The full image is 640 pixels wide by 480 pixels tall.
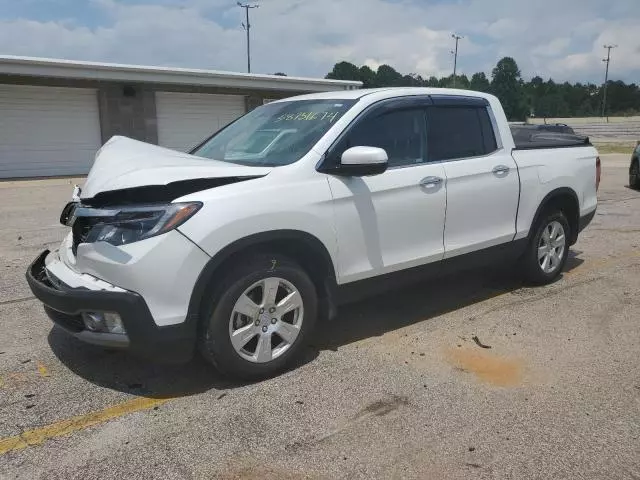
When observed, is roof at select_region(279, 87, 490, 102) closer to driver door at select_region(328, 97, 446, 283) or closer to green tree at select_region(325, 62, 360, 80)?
driver door at select_region(328, 97, 446, 283)

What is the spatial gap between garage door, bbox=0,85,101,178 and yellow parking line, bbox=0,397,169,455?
751 inches

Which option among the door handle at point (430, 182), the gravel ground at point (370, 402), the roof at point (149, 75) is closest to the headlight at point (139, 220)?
the gravel ground at point (370, 402)

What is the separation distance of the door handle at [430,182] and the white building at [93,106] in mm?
17493

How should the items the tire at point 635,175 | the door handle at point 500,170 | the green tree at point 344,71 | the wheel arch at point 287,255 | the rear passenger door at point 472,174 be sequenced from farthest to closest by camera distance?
the green tree at point 344,71, the tire at point 635,175, the door handle at point 500,170, the rear passenger door at point 472,174, the wheel arch at point 287,255

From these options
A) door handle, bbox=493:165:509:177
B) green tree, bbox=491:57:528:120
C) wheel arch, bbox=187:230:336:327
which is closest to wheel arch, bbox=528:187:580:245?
door handle, bbox=493:165:509:177

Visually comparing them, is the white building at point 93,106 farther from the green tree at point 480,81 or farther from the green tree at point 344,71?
the green tree at point 480,81

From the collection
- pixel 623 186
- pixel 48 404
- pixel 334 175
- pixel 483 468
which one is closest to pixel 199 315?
pixel 48 404

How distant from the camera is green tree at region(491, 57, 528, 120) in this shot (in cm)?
10494

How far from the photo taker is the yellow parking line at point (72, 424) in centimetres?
303

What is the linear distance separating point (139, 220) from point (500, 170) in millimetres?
3146

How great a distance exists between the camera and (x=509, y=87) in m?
109

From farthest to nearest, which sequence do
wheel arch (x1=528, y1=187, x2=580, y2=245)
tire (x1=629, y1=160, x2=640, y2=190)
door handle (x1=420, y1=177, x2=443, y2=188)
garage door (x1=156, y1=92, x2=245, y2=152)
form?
garage door (x1=156, y1=92, x2=245, y2=152), tire (x1=629, y1=160, x2=640, y2=190), wheel arch (x1=528, y1=187, x2=580, y2=245), door handle (x1=420, y1=177, x2=443, y2=188)

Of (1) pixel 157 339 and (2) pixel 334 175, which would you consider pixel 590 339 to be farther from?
(1) pixel 157 339

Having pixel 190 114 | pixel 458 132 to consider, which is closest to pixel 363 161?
pixel 458 132
